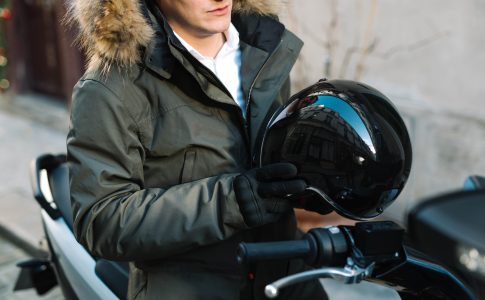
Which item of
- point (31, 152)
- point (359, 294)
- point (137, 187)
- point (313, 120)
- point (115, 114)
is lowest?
point (31, 152)

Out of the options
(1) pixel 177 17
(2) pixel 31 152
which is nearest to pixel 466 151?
(1) pixel 177 17

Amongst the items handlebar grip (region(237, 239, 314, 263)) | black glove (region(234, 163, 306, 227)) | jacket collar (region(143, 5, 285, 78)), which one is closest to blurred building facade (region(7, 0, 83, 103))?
jacket collar (region(143, 5, 285, 78))

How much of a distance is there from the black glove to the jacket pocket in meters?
0.19

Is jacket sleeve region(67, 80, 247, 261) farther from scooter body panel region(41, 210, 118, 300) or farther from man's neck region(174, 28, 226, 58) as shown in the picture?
scooter body panel region(41, 210, 118, 300)

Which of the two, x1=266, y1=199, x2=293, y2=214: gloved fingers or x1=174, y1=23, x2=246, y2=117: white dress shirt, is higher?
x1=174, y1=23, x2=246, y2=117: white dress shirt

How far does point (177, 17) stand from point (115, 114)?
13.4 inches

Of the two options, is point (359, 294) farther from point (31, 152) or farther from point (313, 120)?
point (31, 152)

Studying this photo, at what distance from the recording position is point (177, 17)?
1.63 m

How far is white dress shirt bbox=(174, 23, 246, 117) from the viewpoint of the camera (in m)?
1.69

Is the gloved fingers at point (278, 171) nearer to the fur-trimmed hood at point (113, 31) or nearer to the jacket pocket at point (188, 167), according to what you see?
the jacket pocket at point (188, 167)

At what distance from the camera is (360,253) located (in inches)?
49.1

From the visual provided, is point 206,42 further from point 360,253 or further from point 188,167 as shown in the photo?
point 360,253

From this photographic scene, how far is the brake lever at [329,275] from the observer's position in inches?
44.3

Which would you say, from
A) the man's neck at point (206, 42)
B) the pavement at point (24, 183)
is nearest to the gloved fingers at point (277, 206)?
the man's neck at point (206, 42)
